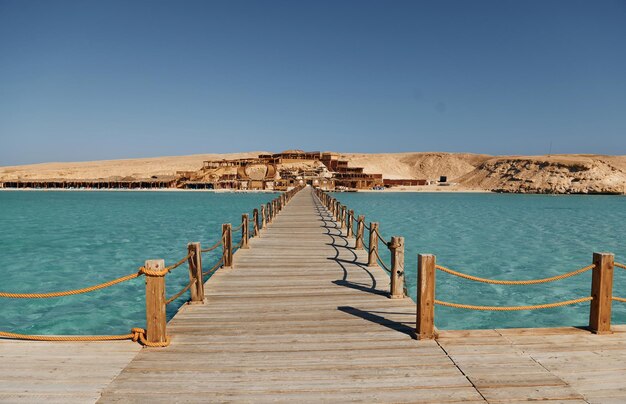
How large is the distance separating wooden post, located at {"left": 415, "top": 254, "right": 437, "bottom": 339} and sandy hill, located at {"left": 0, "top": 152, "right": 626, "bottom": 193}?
390 ft

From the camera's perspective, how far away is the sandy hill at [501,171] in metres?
106

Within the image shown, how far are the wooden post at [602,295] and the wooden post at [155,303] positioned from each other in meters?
6.02

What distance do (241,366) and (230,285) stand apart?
410 cm

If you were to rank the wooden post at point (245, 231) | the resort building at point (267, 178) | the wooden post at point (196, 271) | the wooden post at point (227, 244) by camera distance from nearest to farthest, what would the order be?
the wooden post at point (196, 271) < the wooden post at point (227, 244) < the wooden post at point (245, 231) < the resort building at point (267, 178)

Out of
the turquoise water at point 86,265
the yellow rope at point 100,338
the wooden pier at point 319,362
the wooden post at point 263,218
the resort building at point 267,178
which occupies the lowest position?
the turquoise water at point 86,265

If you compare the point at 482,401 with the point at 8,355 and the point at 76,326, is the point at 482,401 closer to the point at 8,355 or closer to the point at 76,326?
the point at 8,355

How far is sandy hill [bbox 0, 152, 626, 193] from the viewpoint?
106 m

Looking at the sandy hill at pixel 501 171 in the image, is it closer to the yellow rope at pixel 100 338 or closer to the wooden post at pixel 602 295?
the wooden post at pixel 602 295

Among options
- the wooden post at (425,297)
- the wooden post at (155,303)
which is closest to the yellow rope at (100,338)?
the wooden post at (155,303)

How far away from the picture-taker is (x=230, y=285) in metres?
8.55

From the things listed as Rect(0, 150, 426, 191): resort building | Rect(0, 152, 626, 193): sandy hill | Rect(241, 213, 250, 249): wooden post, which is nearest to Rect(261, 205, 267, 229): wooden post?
Rect(241, 213, 250, 249): wooden post

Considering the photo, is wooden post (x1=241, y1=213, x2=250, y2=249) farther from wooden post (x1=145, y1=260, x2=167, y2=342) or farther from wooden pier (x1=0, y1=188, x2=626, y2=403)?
wooden post (x1=145, y1=260, x2=167, y2=342)

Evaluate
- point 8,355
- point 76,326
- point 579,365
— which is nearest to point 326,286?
point 579,365

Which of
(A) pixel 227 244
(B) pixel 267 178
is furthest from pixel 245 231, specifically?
(B) pixel 267 178
